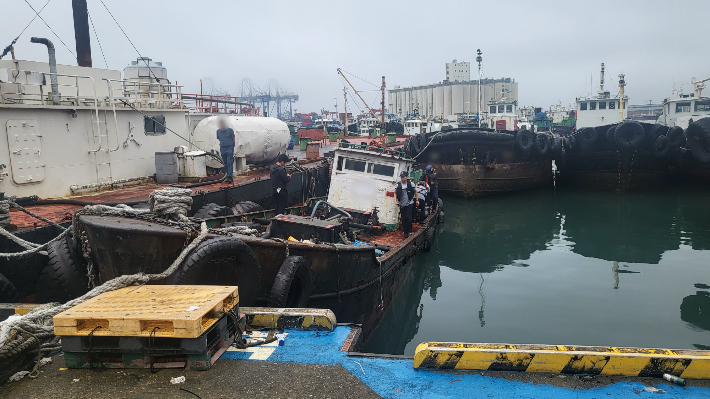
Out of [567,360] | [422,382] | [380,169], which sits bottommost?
[422,382]

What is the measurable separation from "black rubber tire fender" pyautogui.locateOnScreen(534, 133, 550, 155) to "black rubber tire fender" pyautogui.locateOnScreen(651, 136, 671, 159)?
409 cm

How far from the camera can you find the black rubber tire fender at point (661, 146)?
19141 mm

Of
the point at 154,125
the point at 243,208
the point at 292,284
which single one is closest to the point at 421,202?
the point at 243,208

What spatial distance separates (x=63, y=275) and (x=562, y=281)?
31.3 ft

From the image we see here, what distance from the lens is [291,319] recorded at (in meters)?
4.92

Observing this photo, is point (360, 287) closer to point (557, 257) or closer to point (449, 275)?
point (449, 275)

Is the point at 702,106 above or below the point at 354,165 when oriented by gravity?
above

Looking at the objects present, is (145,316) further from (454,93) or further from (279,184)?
(454,93)

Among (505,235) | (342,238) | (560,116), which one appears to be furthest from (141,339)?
(560,116)

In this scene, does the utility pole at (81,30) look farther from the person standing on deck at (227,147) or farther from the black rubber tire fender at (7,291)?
the black rubber tire fender at (7,291)

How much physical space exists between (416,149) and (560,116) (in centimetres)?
4894

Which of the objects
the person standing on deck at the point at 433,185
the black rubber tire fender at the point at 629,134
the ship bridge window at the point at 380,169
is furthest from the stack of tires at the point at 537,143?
the ship bridge window at the point at 380,169

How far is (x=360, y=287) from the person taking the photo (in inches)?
301

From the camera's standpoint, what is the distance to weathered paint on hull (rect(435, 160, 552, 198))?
19.8 metres
